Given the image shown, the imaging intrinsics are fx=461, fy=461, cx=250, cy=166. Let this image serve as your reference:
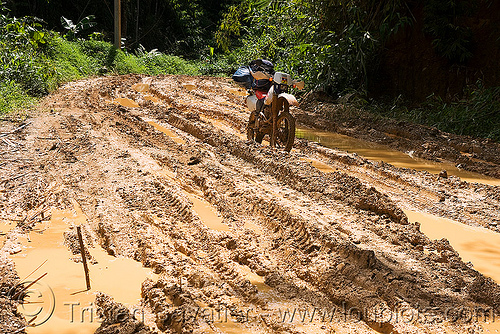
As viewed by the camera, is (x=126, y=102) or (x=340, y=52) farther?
(x=340, y=52)

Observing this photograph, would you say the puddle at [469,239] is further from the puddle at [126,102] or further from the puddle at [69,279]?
the puddle at [126,102]

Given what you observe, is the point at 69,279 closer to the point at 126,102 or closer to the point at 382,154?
the point at 382,154

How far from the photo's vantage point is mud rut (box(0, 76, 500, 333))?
2.78 meters

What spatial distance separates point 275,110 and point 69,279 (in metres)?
4.54

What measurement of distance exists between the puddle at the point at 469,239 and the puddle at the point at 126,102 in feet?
26.0

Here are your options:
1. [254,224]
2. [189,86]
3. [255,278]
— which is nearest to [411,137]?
[254,224]

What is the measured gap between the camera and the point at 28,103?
997 cm

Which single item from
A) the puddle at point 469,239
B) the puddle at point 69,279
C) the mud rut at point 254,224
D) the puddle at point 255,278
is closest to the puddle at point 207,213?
the mud rut at point 254,224

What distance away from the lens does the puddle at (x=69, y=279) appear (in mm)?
2543

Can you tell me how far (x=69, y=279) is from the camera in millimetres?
2986

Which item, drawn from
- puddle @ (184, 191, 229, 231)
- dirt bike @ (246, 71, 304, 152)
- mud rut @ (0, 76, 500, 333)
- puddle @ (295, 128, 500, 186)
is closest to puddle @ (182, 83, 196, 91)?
puddle @ (295, 128, 500, 186)

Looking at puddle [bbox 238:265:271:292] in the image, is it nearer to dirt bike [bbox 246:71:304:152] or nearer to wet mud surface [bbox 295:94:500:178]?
dirt bike [bbox 246:71:304:152]

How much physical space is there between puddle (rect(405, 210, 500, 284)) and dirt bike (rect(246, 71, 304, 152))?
8.46 ft

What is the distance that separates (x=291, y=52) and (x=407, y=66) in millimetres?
3755
